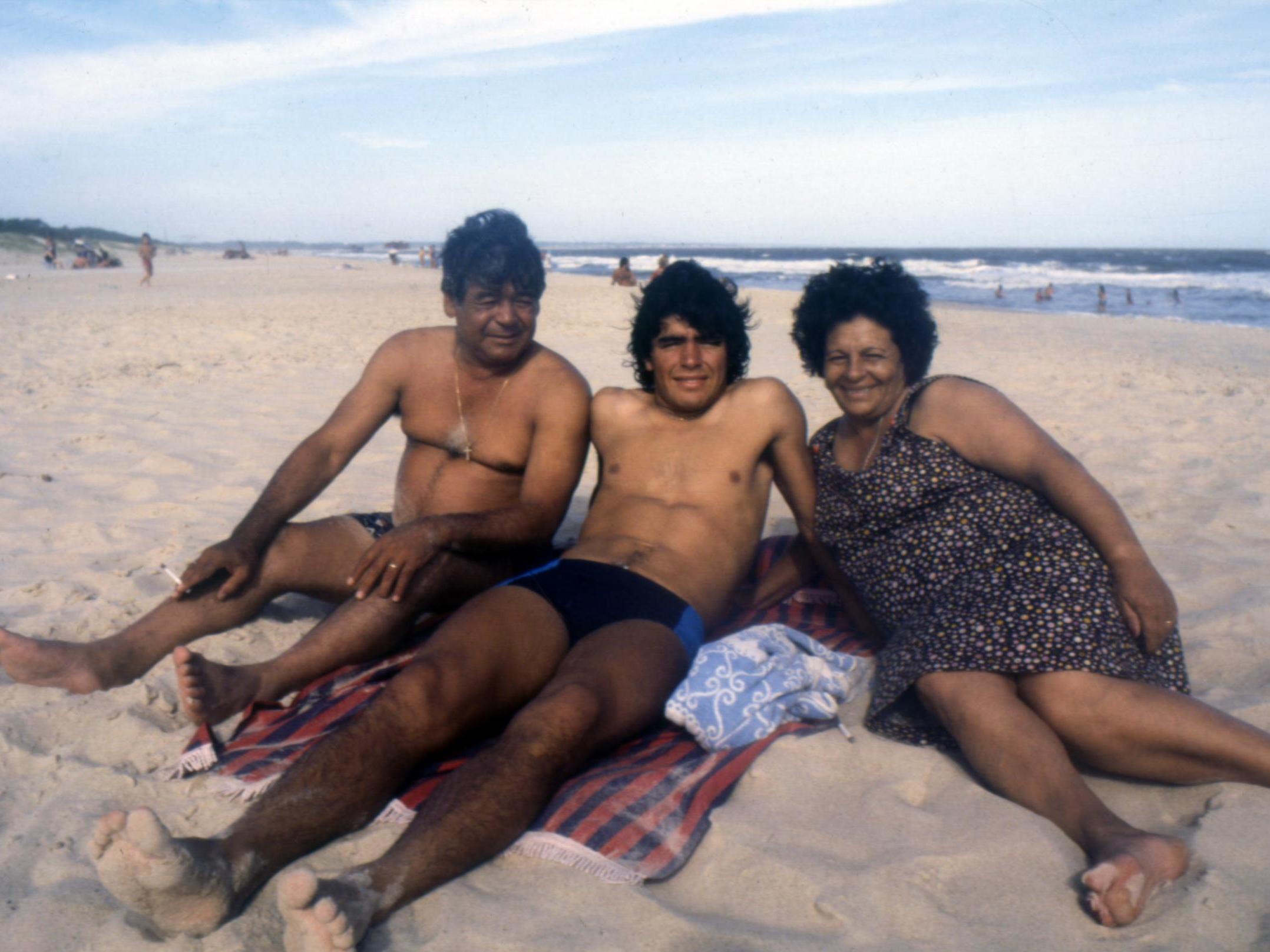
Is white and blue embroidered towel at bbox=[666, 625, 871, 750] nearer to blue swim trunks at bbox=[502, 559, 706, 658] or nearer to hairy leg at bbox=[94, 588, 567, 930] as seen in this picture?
blue swim trunks at bbox=[502, 559, 706, 658]

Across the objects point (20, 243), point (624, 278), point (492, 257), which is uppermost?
point (20, 243)

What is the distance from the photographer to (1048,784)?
2352 mm

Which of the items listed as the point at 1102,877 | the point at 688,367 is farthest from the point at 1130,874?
the point at 688,367

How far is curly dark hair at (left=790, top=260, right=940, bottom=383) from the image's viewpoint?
3.23 meters

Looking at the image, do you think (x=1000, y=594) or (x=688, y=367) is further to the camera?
(x=688, y=367)

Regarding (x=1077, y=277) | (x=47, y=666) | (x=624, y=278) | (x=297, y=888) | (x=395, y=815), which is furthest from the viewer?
(x=1077, y=277)

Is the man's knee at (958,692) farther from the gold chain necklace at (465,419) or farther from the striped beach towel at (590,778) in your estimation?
the gold chain necklace at (465,419)

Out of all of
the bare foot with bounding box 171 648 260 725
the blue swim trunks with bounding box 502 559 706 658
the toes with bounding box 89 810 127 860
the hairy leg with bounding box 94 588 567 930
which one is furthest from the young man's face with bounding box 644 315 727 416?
the toes with bounding box 89 810 127 860

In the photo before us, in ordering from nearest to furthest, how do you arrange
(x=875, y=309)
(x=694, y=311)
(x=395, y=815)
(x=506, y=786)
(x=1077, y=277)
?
(x=506, y=786) < (x=395, y=815) < (x=875, y=309) < (x=694, y=311) < (x=1077, y=277)

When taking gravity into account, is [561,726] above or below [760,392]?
below

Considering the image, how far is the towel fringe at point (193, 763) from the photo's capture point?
8.58ft

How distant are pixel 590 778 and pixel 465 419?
1727 mm

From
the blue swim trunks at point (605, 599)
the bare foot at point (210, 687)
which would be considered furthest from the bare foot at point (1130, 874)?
the bare foot at point (210, 687)

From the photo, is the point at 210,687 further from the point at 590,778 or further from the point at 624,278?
the point at 624,278
